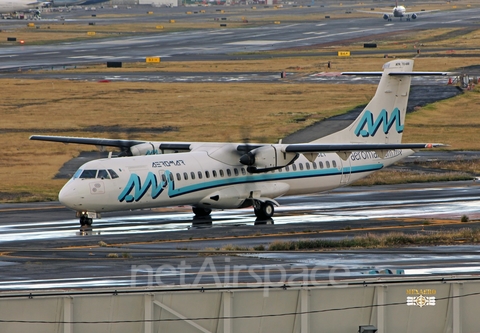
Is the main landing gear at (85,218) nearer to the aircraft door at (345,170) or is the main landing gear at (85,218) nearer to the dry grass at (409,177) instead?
the aircraft door at (345,170)

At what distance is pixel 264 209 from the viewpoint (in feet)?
127

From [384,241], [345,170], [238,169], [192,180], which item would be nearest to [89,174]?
[192,180]

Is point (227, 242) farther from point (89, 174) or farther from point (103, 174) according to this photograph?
point (89, 174)

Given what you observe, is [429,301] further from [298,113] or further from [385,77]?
[298,113]

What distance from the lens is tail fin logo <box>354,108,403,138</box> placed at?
4291cm

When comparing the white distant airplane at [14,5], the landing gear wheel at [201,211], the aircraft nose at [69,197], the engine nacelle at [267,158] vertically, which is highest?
the white distant airplane at [14,5]

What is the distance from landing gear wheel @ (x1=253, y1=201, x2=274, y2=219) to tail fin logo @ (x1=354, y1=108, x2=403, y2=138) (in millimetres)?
6588

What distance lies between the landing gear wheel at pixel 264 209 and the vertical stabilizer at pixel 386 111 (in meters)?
6.19

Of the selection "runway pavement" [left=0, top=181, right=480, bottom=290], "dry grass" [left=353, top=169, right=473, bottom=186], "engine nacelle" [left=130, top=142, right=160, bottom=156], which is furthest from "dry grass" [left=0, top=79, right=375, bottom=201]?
"runway pavement" [left=0, top=181, right=480, bottom=290]

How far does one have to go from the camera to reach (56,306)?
16453 mm

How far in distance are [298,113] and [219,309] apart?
60.8 m

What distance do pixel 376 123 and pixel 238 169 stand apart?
8.30 m

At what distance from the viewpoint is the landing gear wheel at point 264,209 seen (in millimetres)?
38562

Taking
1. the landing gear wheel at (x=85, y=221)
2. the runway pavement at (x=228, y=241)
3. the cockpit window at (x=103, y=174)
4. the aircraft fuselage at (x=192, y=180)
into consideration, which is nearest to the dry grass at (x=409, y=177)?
the runway pavement at (x=228, y=241)
